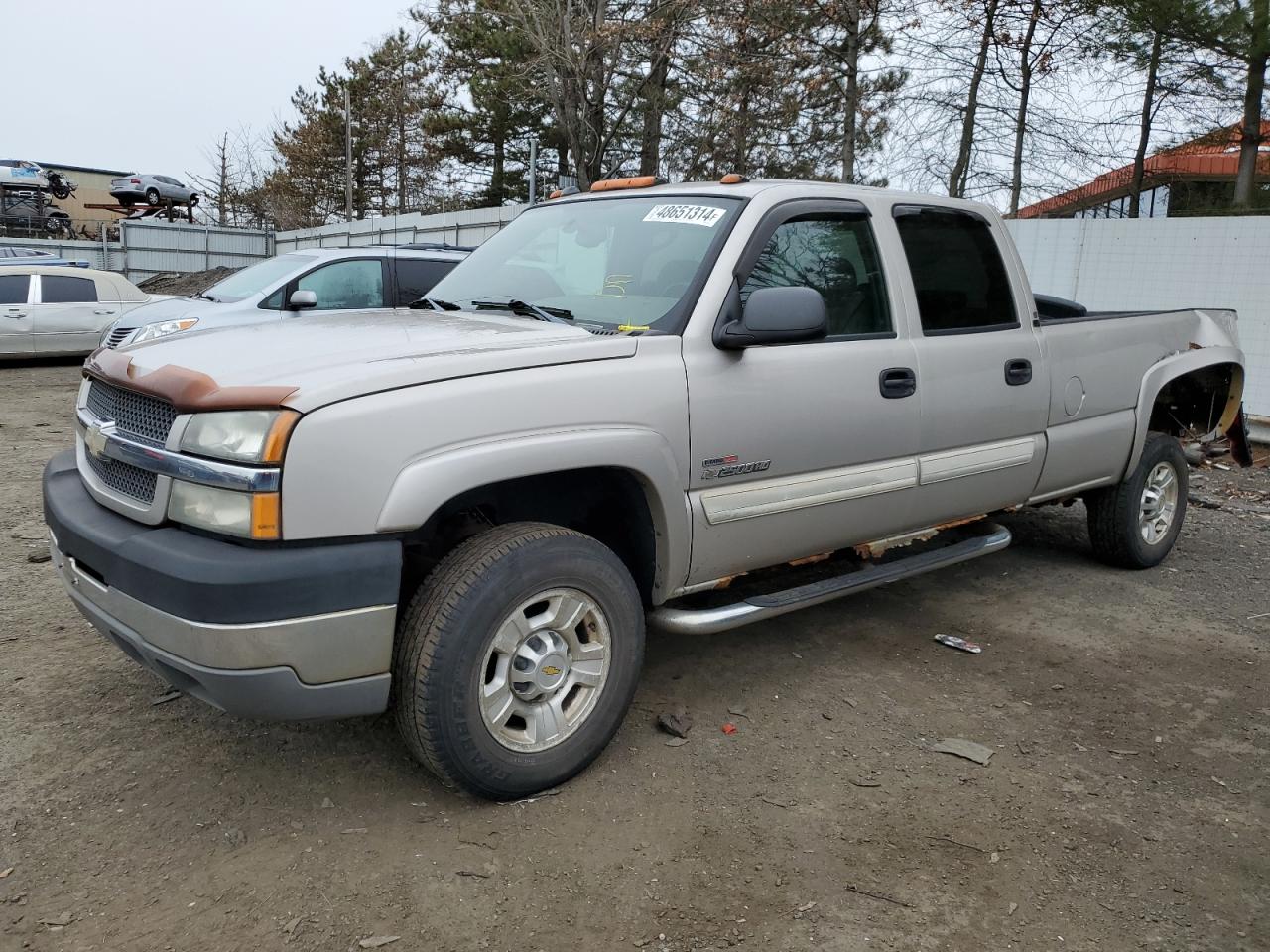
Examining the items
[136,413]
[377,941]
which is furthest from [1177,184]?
[377,941]

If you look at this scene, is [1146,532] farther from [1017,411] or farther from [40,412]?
[40,412]

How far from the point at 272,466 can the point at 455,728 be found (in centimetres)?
89

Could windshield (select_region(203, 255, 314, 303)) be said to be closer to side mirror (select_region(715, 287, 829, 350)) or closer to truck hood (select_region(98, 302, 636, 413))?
truck hood (select_region(98, 302, 636, 413))

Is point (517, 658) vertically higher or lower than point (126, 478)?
lower

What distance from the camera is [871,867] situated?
2771mm

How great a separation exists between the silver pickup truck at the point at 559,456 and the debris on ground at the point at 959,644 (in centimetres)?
43

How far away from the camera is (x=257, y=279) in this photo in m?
10.0

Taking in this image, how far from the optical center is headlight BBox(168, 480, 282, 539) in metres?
2.50

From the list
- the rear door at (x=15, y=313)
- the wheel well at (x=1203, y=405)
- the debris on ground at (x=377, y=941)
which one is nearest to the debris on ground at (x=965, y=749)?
the debris on ground at (x=377, y=941)

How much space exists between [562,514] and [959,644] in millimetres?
2108

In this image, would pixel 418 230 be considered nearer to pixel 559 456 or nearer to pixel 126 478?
pixel 126 478

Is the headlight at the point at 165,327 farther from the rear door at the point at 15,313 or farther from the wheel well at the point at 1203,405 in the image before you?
the wheel well at the point at 1203,405

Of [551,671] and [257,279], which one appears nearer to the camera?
[551,671]

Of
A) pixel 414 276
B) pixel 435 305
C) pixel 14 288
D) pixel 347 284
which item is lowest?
pixel 14 288
